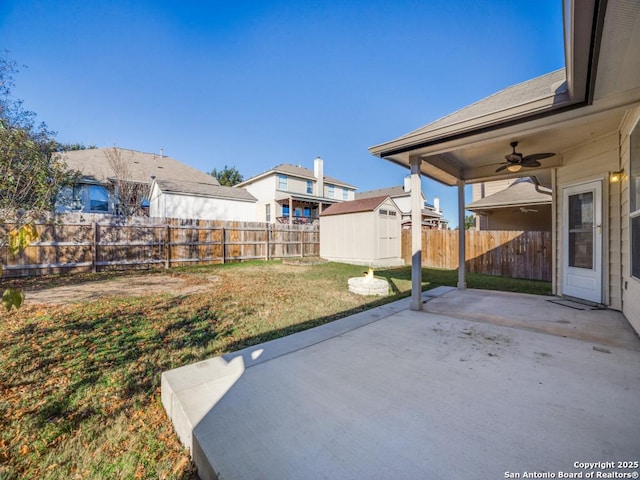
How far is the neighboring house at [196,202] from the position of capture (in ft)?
52.6

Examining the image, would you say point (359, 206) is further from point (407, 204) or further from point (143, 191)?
point (407, 204)

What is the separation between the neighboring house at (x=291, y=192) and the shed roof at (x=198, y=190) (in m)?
1.92

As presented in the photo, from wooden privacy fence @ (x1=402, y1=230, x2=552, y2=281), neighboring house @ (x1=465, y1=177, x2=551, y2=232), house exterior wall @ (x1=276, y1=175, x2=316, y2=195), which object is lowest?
wooden privacy fence @ (x1=402, y1=230, x2=552, y2=281)

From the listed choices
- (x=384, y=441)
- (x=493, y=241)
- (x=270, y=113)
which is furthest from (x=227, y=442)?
(x=270, y=113)

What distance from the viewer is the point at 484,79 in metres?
10.4

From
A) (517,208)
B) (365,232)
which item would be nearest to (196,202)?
(365,232)

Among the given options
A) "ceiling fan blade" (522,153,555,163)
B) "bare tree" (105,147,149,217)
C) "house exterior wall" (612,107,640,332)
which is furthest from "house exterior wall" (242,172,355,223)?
"house exterior wall" (612,107,640,332)

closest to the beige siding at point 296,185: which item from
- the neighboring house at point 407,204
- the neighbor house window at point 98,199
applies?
the neighboring house at point 407,204

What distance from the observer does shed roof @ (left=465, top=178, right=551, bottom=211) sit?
10055mm

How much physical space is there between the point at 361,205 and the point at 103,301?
33.3ft

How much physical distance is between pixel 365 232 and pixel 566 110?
960 cm

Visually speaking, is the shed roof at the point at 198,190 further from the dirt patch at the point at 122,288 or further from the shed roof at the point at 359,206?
the dirt patch at the point at 122,288

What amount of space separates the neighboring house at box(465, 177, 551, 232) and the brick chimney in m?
12.9

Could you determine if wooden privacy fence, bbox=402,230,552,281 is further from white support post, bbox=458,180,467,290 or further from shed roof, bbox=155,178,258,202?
shed roof, bbox=155,178,258,202
